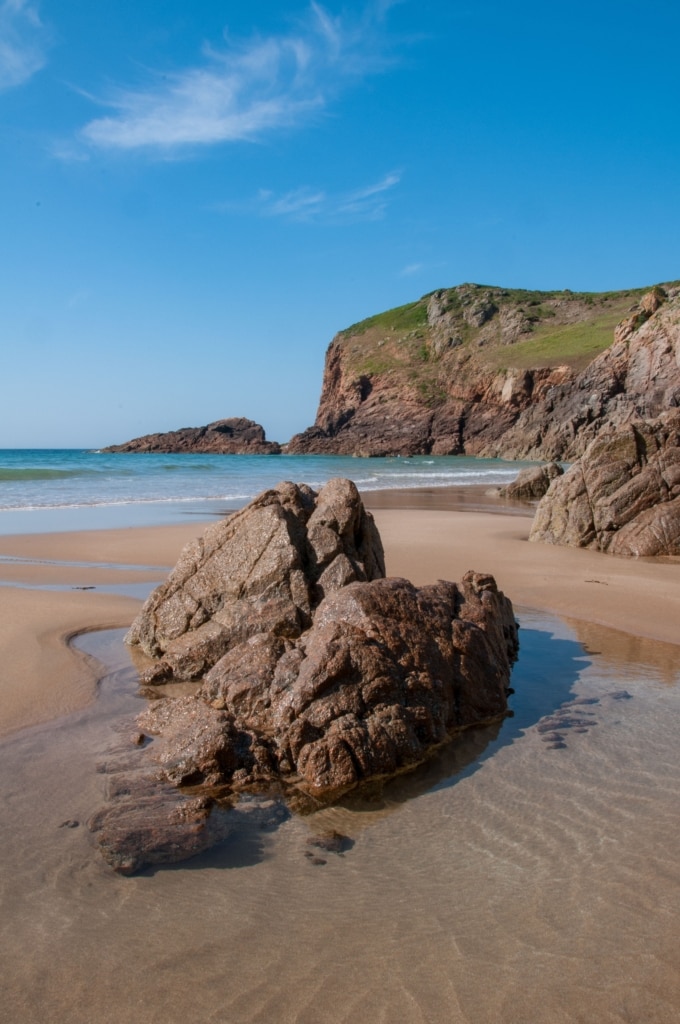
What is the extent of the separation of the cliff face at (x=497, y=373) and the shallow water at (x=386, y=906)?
49612mm

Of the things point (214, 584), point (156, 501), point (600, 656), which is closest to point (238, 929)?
point (214, 584)

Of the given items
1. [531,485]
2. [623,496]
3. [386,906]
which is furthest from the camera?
[531,485]

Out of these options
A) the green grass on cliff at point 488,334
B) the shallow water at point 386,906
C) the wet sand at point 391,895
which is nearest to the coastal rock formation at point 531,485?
the wet sand at point 391,895

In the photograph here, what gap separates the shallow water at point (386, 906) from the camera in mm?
2482

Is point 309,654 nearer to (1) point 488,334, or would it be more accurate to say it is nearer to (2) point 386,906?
(2) point 386,906

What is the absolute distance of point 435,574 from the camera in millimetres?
9883

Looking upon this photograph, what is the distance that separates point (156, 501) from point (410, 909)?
2130 centimetres

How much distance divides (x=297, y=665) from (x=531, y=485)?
63.2 feet

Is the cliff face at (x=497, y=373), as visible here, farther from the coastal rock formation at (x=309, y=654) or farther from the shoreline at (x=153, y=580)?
the coastal rock formation at (x=309, y=654)

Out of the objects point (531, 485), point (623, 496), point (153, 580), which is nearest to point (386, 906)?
point (153, 580)

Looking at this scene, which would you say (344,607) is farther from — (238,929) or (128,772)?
(238,929)

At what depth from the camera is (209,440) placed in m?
103

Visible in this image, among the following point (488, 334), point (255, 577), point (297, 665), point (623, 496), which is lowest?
point (297, 665)

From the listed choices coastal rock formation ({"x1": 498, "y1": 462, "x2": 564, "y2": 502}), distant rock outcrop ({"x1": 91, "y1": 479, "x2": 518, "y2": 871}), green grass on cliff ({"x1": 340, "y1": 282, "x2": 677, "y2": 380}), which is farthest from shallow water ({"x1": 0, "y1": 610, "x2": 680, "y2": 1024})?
green grass on cliff ({"x1": 340, "y1": 282, "x2": 677, "y2": 380})
